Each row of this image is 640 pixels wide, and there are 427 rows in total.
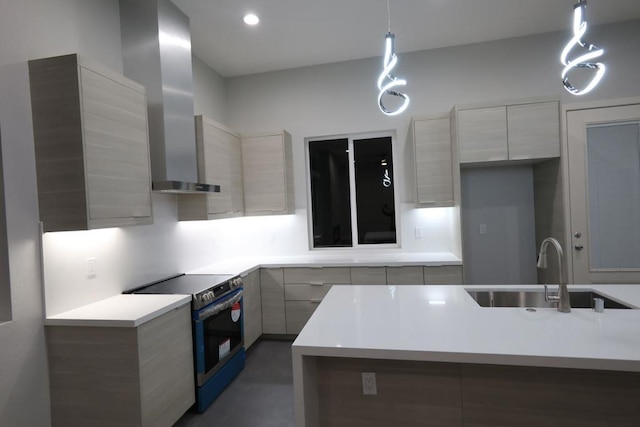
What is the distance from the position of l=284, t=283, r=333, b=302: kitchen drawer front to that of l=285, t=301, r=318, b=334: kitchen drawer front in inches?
2.1

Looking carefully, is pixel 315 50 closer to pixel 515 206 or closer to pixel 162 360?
pixel 515 206

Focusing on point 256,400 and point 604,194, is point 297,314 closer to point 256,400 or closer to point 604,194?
point 256,400

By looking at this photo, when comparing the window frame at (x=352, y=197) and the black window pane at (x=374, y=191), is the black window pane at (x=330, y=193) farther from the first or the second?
the black window pane at (x=374, y=191)

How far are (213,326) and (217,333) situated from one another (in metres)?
0.08

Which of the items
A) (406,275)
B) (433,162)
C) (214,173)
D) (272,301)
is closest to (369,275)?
(406,275)

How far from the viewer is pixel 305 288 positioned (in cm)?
371

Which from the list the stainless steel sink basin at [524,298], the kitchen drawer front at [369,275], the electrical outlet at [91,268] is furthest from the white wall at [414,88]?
the electrical outlet at [91,268]

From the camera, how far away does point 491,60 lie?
3762 mm

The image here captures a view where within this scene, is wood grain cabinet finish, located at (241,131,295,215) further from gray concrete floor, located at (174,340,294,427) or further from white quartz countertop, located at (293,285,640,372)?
white quartz countertop, located at (293,285,640,372)

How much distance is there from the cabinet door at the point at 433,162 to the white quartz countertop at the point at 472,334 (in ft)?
5.91

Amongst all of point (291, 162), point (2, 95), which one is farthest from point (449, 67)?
point (2, 95)

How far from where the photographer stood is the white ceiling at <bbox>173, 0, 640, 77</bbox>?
9.73 feet

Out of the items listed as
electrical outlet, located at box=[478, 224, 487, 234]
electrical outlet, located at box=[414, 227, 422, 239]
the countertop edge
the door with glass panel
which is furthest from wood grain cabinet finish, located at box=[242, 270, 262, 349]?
the door with glass panel

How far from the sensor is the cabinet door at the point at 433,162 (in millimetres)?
3629
